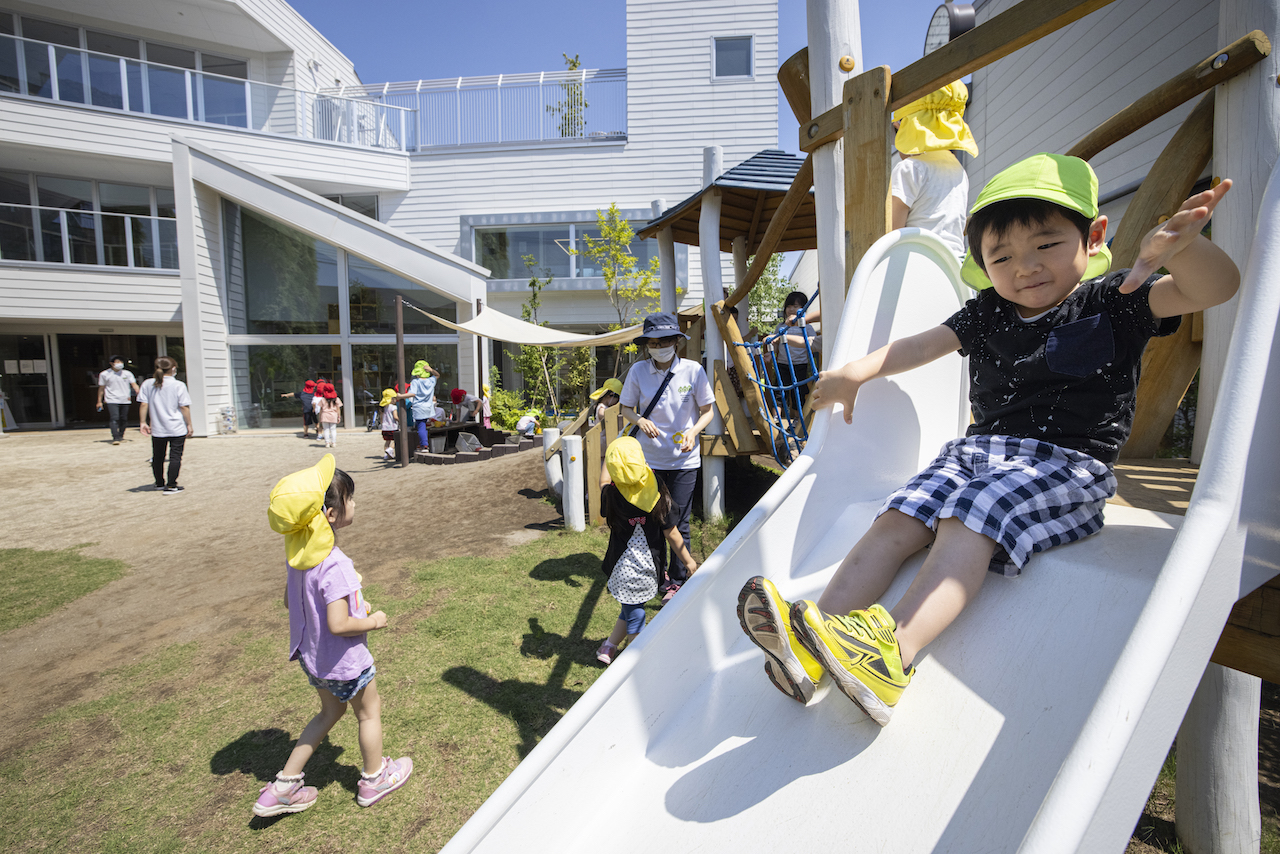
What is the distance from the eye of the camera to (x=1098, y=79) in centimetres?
637

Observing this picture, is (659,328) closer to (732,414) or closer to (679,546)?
(679,546)

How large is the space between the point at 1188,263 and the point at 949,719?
1.13 m

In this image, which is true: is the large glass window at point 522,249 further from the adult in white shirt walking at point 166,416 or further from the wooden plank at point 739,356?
the wooden plank at point 739,356

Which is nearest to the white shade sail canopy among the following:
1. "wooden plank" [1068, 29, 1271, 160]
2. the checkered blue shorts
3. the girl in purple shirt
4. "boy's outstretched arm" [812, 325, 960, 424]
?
"wooden plank" [1068, 29, 1271, 160]

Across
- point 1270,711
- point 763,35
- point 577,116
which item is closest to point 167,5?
point 577,116

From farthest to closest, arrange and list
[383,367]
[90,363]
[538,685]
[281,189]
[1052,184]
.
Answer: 1. [90,363]
2. [383,367]
3. [281,189]
4. [538,685]
5. [1052,184]

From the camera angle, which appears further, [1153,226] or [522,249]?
[522,249]

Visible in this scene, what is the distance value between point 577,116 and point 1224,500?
19.5m

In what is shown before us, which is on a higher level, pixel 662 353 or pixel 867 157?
pixel 867 157

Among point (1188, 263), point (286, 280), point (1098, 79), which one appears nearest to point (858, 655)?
point (1188, 263)

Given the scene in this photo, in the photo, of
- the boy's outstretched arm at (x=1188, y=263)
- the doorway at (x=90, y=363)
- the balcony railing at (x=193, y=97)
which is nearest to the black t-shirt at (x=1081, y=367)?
the boy's outstretched arm at (x=1188, y=263)

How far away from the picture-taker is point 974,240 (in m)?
1.66

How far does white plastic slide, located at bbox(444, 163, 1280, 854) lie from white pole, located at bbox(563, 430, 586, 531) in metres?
4.22

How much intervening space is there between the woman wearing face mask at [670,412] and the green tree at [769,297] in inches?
405
